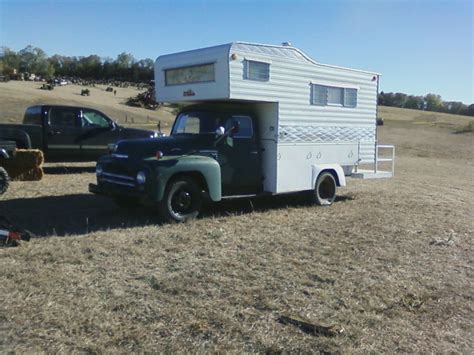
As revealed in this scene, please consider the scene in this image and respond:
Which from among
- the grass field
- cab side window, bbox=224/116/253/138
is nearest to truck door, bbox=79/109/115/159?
the grass field

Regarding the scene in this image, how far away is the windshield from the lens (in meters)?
8.61

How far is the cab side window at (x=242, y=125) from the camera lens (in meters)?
8.74

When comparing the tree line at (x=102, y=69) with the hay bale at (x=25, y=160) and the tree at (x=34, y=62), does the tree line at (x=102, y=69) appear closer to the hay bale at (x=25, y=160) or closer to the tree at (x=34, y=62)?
the tree at (x=34, y=62)

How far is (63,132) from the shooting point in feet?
44.5

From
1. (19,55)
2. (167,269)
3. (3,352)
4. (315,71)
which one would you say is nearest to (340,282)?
(167,269)

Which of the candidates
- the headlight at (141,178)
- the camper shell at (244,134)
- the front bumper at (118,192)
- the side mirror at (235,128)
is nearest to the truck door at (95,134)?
the camper shell at (244,134)

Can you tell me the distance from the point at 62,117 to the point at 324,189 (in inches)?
292

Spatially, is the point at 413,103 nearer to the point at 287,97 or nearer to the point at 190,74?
the point at 287,97

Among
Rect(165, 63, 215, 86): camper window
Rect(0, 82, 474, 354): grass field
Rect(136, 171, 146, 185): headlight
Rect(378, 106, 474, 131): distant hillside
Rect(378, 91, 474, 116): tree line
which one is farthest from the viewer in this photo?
Rect(378, 91, 474, 116): tree line

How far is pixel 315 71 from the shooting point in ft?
32.7

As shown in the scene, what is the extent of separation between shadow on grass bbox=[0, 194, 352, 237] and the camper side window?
2125mm

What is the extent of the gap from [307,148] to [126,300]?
240 inches

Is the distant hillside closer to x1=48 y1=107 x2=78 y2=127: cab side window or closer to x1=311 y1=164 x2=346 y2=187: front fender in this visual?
x1=311 y1=164 x2=346 y2=187: front fender

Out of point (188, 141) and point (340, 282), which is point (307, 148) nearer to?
point (188, 141)
